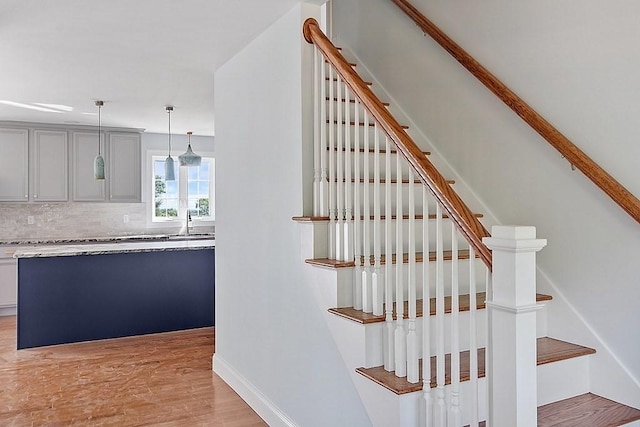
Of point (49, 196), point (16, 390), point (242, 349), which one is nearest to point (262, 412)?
point (242, 349)

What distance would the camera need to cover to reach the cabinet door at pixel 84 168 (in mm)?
6480

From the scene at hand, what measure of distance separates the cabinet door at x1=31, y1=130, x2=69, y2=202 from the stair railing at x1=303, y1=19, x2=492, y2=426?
4.97m

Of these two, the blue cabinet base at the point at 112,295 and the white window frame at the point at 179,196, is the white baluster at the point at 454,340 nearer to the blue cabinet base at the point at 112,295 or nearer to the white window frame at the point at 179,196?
the blue cabinet base at the point at 112,295

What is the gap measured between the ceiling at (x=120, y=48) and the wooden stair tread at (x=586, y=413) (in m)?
2.29

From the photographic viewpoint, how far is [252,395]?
3188 mm

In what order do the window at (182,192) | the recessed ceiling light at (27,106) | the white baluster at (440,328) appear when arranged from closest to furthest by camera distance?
1. the white baluster at (440,328)
2. the recessed ceiling light at (27,106)
3. the window at (182,192)

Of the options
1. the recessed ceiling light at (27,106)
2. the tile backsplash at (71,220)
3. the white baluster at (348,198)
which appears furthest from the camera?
the tile backsplash at (71,220)

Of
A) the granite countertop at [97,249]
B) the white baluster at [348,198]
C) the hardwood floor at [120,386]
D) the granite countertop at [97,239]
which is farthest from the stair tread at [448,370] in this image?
the granite countertop at [97,239]

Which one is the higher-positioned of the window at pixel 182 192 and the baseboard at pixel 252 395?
the window at pixel 182 192

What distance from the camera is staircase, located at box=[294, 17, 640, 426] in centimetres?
158

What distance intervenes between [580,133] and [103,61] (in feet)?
10.3

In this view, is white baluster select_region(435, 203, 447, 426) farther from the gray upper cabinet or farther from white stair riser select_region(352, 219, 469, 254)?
the gray upper cabinet

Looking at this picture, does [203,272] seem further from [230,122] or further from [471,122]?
[471,122]

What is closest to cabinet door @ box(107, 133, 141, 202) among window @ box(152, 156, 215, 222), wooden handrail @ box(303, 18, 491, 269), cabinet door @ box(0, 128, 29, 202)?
window @ box(152, 156, 215, 222)
